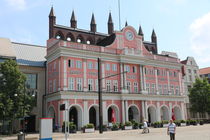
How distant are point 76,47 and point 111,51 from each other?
25.7 ft

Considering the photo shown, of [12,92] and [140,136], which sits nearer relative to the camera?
[140,136]

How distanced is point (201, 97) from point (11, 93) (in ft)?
154

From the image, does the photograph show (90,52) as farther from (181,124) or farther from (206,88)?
(206,88)

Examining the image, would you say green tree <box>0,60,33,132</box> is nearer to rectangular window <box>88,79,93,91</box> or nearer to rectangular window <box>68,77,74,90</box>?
rectangular window <box>68,77,74,90</box>

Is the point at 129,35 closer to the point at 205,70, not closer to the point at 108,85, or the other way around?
the point at 108,85

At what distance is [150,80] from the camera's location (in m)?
55.4

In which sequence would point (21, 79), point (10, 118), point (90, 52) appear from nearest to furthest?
point (10, 118), point (21, 79), point (90, 52)

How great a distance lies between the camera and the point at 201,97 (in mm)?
63750

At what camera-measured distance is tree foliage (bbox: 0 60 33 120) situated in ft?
120

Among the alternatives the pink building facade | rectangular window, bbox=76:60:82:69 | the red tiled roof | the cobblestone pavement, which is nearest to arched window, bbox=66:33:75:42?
the pink building facade

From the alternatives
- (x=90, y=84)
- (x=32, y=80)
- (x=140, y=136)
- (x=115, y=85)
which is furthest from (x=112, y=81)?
(x=140, y=136)

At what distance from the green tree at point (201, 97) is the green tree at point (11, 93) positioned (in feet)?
143

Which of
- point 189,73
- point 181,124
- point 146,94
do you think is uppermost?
point 189,73

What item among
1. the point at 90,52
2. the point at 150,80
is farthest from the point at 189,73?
the point at 90,52
